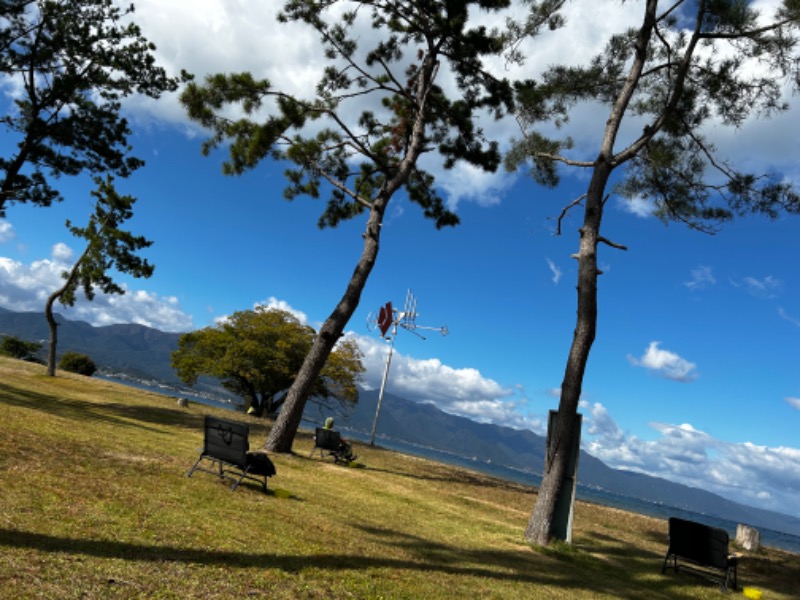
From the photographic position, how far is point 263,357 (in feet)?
100

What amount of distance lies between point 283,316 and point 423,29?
20623 mm

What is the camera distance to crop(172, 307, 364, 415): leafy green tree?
3058cm

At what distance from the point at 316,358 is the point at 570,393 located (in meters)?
6.28

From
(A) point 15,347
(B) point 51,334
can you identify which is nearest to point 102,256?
(B) point 51,334

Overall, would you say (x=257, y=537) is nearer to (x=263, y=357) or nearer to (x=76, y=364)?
(x=263, y=357)

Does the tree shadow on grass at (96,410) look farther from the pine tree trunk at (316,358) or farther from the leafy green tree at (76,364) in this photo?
the leafy green tree at (76,364)

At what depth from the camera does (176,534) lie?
4.65 m

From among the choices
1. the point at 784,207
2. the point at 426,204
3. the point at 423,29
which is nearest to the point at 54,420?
the point at 426,204

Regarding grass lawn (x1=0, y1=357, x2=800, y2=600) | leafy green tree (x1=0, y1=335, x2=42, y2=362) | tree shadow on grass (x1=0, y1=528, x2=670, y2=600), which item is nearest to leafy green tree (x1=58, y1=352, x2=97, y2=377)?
leafy green tree (x1=0, y1=335, x2=42, y2=362)

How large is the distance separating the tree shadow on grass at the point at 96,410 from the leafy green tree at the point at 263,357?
12064mm

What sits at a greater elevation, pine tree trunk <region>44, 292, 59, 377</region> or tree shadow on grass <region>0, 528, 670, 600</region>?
pine tree trunk <region>44, 292, 59, 377</region>

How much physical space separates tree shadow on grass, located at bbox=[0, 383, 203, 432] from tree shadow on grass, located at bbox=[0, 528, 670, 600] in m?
8.71

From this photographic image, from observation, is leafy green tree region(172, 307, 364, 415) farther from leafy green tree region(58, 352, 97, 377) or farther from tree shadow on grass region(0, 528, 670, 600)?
tree shadow on grass region(0, 528, 670, 600)

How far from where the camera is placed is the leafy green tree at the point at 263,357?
30.6 meters
